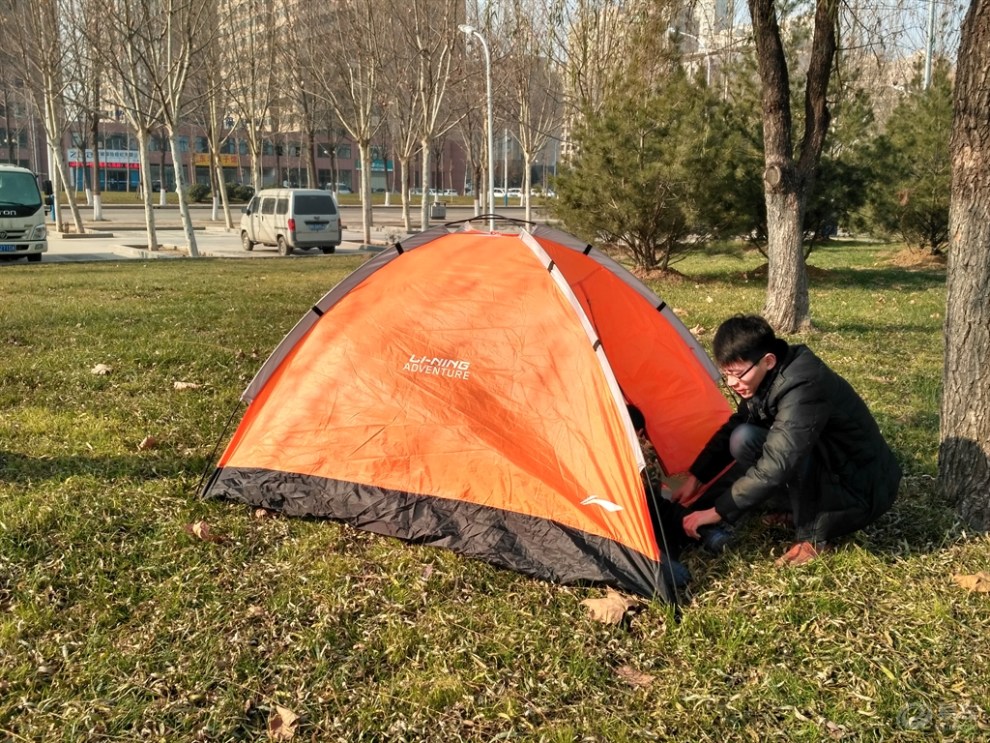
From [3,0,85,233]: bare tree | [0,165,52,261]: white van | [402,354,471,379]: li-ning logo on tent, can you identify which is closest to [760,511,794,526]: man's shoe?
[402,354,471,379]: li-ning logo on tent

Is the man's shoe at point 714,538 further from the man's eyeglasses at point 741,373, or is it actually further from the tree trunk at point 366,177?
the tree trunk at point 366,177

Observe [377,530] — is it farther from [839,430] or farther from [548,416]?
[839,430]

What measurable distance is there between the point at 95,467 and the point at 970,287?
187 inches

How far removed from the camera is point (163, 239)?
27.4 metres

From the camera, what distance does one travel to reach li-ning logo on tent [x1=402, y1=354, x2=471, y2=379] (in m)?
4.35

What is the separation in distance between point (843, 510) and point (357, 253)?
67.1 feet

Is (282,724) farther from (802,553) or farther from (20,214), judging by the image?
(20,214)

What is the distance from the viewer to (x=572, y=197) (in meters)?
14.1

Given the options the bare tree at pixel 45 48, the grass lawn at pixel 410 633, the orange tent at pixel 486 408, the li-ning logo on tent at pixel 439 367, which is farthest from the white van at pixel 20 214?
the li-ning logo on tent at pixel 439 367

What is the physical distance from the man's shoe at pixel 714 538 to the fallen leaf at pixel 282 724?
1999mm

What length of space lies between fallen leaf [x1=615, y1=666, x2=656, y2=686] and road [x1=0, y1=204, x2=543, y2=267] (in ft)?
28.5

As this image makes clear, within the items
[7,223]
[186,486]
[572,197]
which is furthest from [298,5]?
[186,486]

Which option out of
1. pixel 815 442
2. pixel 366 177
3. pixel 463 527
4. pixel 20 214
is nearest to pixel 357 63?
pixel 366 177

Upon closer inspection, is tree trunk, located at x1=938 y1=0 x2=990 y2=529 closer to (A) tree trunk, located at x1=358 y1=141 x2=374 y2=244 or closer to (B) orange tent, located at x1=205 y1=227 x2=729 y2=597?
(B) orange tent, located at x1=205 y1=227 x2=729 y2=597
